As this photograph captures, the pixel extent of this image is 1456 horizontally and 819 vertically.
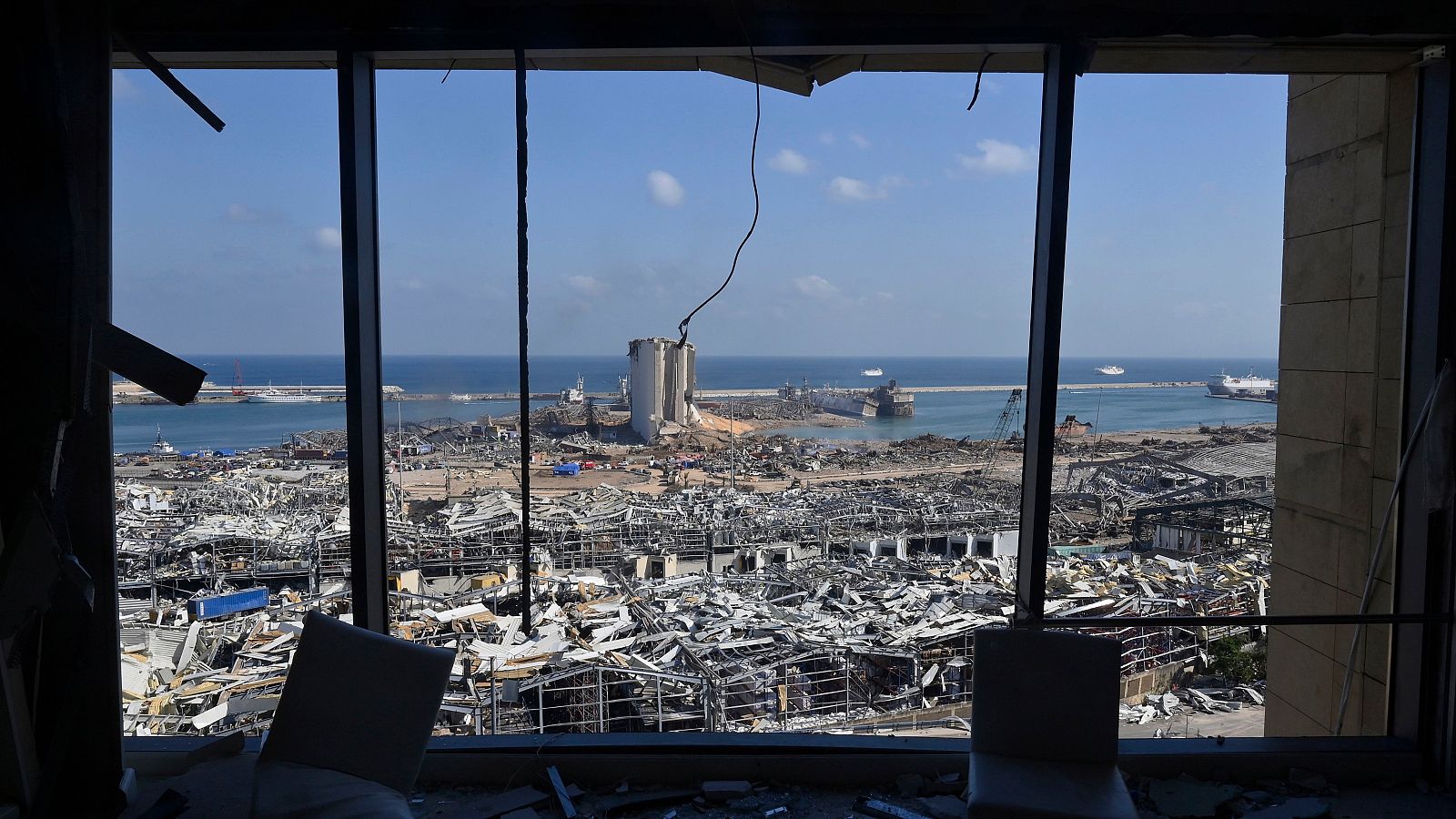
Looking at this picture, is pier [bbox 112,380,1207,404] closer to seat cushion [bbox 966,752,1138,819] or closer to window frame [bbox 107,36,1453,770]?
window frame [bbox 107,36,1453,770]

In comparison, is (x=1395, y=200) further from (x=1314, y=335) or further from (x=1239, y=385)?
(x=1239, y=385)

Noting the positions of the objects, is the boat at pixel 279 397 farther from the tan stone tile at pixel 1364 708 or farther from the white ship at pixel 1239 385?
the white ship at pixel 1239 385

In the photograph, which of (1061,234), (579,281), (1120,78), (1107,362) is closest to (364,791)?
(579,281)

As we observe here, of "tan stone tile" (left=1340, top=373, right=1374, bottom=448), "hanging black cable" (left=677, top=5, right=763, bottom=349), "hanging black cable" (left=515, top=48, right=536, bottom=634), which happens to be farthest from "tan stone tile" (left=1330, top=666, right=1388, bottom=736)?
"hanging black cable" (left=515, top=48, right=536, bottom=634)

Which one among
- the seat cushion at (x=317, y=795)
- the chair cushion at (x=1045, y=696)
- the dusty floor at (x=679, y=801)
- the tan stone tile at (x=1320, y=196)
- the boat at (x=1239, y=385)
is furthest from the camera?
the boat at (x=1239, y=385)

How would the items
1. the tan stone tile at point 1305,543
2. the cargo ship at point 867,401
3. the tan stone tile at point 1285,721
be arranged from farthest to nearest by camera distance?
the cargo ship at point 867,401
the tan stone tile at point 1285,721
the tan stone tile at point 1305,543

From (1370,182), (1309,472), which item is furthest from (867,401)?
(1370,182)

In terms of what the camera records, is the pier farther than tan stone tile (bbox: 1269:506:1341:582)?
No

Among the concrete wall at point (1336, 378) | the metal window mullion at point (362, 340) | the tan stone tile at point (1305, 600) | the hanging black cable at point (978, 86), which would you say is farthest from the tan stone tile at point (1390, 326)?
the metal window mullion at point (362, 340)
